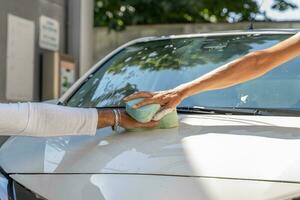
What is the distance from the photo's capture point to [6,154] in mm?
2656

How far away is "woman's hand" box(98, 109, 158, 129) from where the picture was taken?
102 inches

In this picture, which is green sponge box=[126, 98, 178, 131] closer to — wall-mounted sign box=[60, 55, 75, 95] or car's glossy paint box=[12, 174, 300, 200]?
car's glossy paint box=[12, 174, 300, 200]

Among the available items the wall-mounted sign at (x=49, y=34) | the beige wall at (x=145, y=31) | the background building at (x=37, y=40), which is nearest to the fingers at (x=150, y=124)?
the background building at (x=37, y=40)

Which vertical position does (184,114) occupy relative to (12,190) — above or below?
above

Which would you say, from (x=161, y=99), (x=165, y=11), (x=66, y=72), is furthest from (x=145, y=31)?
(x=161, y=99)

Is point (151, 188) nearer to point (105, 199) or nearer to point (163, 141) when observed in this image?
point (105, 199)

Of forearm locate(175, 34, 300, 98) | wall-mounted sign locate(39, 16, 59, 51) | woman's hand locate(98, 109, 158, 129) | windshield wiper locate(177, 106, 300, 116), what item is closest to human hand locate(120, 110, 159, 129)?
woman's hand locate(98, 109, 158, 129)

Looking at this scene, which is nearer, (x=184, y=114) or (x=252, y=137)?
(x=252, y=137)

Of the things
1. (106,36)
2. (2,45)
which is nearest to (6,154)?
(2,45)

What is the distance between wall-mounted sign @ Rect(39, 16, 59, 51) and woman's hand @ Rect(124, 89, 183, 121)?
3.95 meters

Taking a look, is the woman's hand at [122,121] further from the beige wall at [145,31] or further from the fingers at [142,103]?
the beige wall at [145,31]

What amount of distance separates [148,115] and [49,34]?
4273mm

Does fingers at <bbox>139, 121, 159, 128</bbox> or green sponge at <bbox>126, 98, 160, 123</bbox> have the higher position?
green sponge at <bbox>126, 98, 160, 123</bbox>

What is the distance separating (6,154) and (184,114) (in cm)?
87
